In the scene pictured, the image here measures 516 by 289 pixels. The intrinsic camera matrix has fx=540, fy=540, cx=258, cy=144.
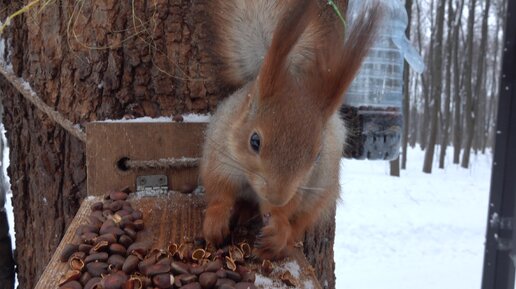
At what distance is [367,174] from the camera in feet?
27.8

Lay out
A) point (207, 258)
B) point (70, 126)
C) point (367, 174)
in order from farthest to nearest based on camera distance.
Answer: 1. point (367, 174)
2. point (70, 126)
3. point (207, 258)

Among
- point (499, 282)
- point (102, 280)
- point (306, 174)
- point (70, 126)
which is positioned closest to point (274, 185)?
point (306, 174)

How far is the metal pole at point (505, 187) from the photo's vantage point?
186cm

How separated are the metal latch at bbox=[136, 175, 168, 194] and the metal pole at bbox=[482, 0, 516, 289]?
1.26m

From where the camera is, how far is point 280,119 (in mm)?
935

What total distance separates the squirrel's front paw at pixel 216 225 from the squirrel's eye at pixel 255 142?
5.4 inches

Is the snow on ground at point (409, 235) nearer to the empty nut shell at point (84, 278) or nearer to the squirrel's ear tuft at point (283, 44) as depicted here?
the squirrel's ear tuft at point (283, 44)

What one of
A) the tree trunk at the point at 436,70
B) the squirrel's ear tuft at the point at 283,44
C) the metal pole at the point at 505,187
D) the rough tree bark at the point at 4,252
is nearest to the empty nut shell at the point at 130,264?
the squirrel's ear tuft at the point at 283,44

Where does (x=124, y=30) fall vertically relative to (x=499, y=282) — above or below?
above

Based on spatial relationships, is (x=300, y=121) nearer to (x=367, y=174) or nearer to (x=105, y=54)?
(x=105, y=54)

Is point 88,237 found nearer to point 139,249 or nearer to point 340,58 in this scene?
point 139,249

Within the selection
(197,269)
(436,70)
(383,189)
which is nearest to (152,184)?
(197,269)

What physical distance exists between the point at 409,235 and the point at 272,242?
13.4 feet

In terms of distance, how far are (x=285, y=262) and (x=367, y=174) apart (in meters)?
7.74
